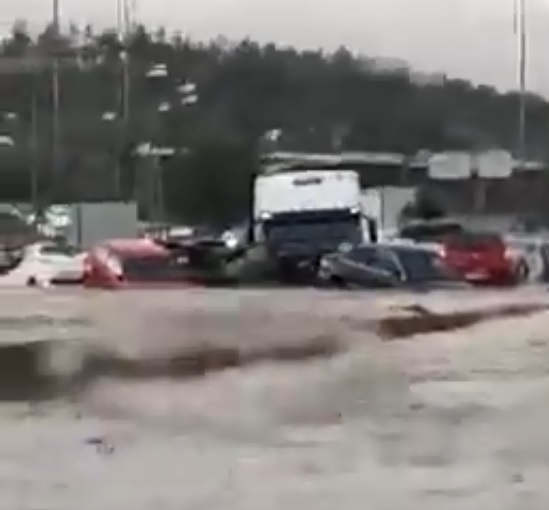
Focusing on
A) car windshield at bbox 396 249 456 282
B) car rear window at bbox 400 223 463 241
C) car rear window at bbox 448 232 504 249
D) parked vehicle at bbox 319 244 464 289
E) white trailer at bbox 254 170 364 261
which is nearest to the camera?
parked vehicle at bbox 319 244 464 289

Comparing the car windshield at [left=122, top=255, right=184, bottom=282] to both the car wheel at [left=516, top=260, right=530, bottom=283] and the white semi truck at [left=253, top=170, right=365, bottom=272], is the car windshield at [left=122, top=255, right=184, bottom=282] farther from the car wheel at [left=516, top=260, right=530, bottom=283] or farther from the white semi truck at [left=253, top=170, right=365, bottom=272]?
the car wheel at [left=516, top=260, right=530, bottom=283]

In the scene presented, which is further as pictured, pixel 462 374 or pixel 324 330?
pixel 324 330

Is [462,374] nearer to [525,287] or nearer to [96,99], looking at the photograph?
[525,287]

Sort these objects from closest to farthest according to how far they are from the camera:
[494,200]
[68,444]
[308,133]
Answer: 1. [68,444]
2. [494,200]
3. [308,133]

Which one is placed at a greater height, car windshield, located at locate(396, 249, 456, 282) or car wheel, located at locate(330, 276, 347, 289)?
car windshield, located at locate(396, 249, 456, 282)

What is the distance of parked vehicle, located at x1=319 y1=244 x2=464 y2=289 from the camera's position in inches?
1122

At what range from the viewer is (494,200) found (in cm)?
10188

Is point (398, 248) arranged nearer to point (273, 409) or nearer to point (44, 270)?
point (44, 270)

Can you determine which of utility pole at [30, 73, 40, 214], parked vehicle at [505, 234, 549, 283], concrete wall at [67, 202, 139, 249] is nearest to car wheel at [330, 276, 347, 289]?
parked vehicle at [505, 234, 549, 283]

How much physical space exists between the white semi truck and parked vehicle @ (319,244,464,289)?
1.76 metres

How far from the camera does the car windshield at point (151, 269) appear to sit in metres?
28.1

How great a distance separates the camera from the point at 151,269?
2838 centimetres

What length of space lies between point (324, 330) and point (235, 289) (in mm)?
9570

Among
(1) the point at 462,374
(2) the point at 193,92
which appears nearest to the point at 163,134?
(2) the point at 193,92
